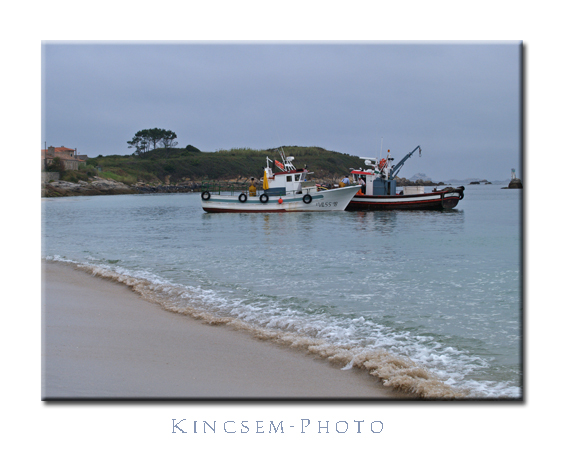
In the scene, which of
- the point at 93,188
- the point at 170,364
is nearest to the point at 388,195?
the point at 170,364

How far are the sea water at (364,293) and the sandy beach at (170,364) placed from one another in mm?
271

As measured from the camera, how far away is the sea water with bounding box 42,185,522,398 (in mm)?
4105

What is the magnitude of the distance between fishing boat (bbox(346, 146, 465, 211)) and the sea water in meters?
13.9

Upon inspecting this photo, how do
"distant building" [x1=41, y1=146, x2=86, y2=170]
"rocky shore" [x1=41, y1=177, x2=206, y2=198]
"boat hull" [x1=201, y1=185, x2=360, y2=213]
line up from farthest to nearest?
1. "rocky shore" [x1=41, y1=177, x2=206, y2=198]
2. "boat hull" [x1=201, y1=185, x2=360, y2=213]
3. "distant building" [x1=41, y1=146, x2=86, y2=170]

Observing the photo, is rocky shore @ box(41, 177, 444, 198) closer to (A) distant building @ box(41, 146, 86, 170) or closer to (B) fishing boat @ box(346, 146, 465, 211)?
(B) fishing boat @ box(346, 146, 465, 211)

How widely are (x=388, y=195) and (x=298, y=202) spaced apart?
6211mm

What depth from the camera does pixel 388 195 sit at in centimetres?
2977

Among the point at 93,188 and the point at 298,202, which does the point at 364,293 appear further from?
the point at 93,188

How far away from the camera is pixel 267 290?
7.46m

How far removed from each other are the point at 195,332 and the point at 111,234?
13558 mm

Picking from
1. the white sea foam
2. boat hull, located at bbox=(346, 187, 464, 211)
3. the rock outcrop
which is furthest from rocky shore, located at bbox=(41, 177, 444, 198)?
the white sea foam
